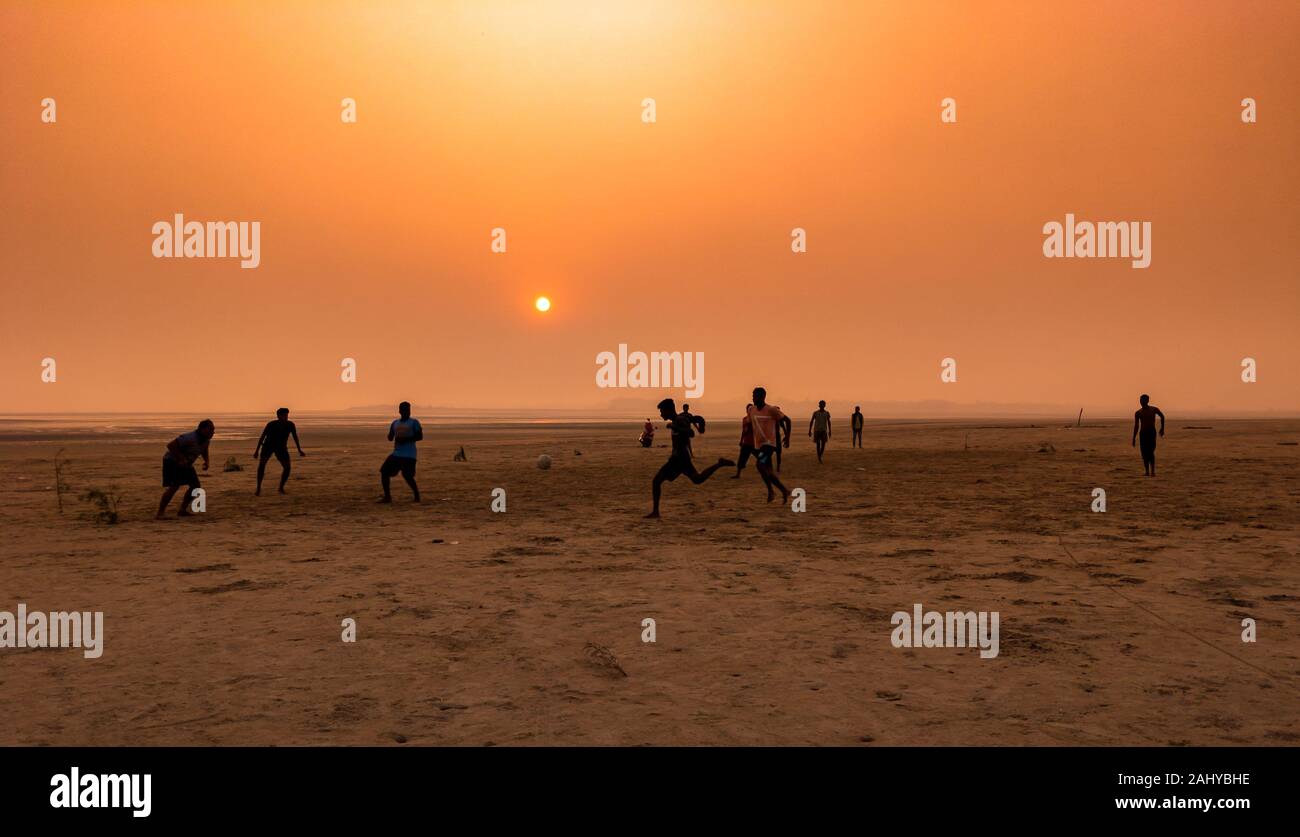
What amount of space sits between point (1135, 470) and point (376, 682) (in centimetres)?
2383

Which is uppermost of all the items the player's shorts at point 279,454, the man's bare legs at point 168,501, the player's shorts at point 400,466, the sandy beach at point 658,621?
the player's shorts at point 279,454

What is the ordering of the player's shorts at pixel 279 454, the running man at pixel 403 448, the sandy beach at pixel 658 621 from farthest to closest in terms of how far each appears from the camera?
the player's shorts at pixel 279 454, the running man at pixel 403 448, the sandy beach at pixel 658 621

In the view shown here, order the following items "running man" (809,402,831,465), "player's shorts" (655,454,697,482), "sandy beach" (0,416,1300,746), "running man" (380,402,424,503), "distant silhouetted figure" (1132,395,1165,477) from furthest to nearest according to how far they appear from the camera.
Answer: "running man" (809,402,831,465) < "distant silhouetted figure" (1132,395,1165,477) < "running man" (380,402,424,503) < "player's shorts" (655,454,697,482) < "sandy beach" (0,416,1300,746)

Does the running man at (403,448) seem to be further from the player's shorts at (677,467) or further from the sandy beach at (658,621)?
the player's shorts at (677,467)

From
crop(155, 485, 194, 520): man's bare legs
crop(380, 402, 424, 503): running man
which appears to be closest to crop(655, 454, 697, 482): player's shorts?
crop(380, 402, 424, 503): running man

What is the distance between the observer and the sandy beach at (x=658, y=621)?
4.96 metres

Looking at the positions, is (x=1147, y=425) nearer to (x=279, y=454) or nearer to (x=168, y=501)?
(x=279, y=454)

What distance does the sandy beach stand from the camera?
496 cm

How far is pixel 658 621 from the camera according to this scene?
7.53 metres

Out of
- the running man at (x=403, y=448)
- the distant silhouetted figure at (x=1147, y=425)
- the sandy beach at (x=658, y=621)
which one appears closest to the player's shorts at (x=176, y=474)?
the sandy beach at (x=658, y=621)

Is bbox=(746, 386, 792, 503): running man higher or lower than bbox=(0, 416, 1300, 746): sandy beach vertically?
higher

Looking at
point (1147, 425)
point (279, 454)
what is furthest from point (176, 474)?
point (1147, 425)

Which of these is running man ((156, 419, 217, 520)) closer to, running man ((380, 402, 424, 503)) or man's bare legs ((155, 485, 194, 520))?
man's bare legs ((155, 485, 194, 520))
